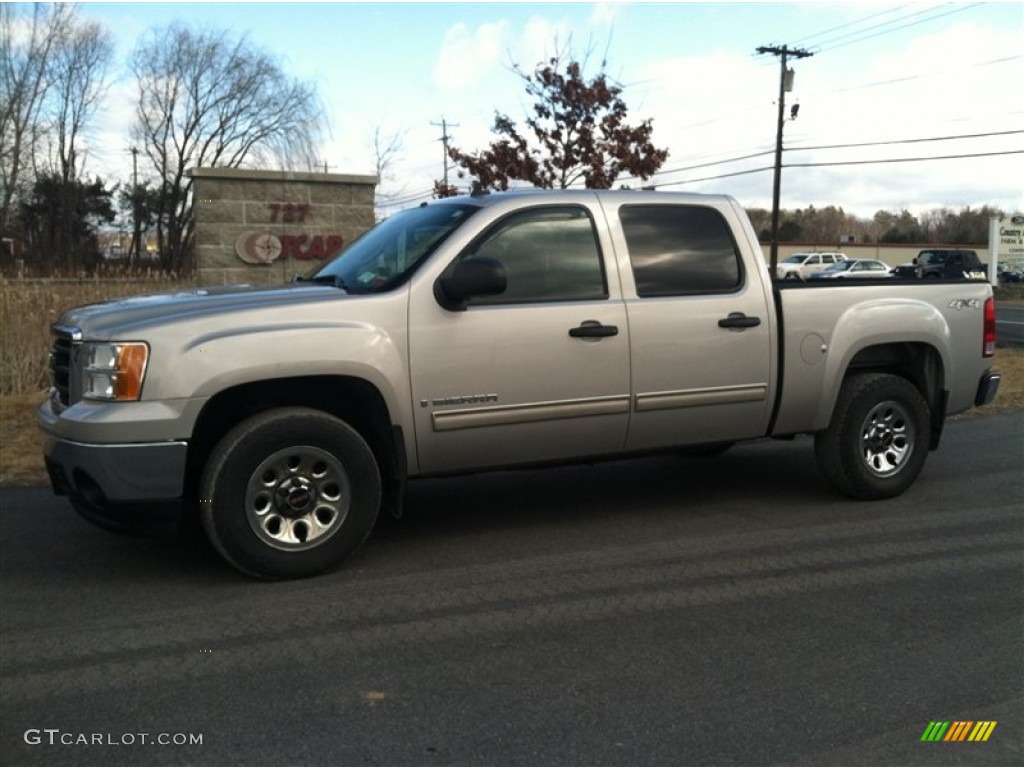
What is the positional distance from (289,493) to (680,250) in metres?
2.69

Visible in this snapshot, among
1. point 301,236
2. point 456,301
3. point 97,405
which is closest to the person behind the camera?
point 97,405

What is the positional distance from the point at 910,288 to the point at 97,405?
5031 mm

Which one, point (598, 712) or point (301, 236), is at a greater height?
point (301, 236)

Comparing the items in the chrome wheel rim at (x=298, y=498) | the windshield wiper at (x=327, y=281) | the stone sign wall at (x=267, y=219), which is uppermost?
the stone sign wall at (x=267, y=219)

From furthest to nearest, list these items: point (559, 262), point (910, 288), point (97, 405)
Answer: point (910, 288) → point (559, 262) → point (97, 405)

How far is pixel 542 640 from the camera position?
4.05 metres

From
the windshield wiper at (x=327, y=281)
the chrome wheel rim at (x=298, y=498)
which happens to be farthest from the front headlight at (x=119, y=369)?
the windshield wiper at (x=327, y=281)

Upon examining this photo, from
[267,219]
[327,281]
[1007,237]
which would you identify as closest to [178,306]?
[327,281]

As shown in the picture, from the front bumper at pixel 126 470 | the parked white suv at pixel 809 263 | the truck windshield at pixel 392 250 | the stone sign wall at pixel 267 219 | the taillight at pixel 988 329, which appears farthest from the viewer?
the parked white suv at pixel 809 263

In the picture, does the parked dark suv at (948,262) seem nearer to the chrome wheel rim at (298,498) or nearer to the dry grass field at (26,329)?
the dry grass field at (26,329)

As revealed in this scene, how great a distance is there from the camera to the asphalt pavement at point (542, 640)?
3211mm

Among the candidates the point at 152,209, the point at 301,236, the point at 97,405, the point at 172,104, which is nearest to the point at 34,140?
the point at 172,104

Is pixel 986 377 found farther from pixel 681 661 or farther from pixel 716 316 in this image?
pixel 681 661

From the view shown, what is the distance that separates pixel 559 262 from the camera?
5379 mm
